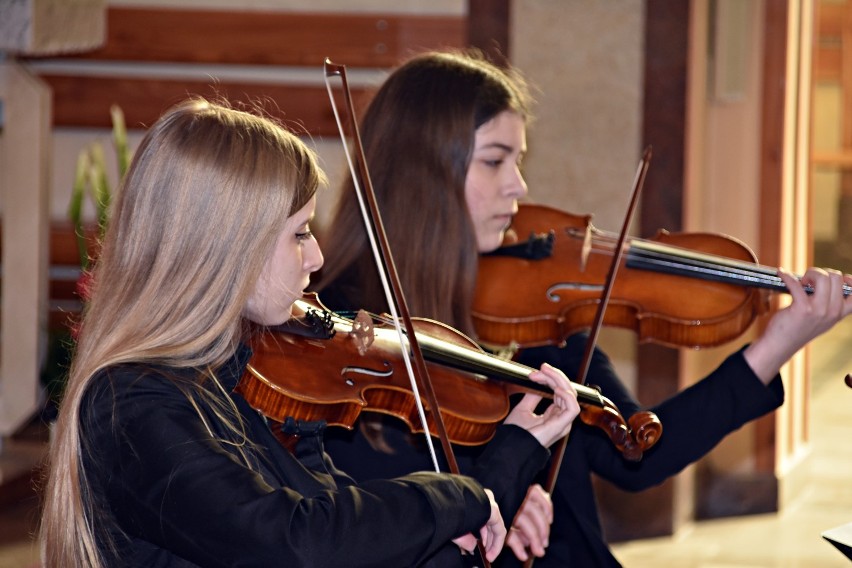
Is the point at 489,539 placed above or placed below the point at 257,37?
below

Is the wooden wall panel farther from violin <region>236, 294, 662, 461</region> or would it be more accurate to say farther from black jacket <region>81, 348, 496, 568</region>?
black jacket <region>81, 348, 496, 568</region>

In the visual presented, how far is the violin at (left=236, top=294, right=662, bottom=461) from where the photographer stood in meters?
1.45

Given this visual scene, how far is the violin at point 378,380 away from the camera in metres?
1.45

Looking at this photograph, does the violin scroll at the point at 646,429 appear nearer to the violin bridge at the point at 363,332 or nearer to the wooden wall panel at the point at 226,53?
the violin bridge at the point at 363,332

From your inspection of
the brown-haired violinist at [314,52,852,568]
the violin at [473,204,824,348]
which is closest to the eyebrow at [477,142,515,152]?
the brown-haired violinist at [314,52,852,568]

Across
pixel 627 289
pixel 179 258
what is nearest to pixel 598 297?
pixel 627 289

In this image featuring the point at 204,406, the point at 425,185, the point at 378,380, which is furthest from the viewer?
the point at 425,185

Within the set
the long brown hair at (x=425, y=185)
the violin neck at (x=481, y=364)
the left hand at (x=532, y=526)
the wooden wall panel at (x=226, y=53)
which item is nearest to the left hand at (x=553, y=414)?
the violin neck at (x=481, y=364)

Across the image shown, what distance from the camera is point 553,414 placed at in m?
1.57

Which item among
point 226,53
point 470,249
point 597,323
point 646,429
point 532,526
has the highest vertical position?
point 226,53

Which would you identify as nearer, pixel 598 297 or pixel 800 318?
pixel 800 318

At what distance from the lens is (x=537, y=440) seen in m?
1.54

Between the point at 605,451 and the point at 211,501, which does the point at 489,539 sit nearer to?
the point at 211,501

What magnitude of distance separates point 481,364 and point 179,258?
44 cm
